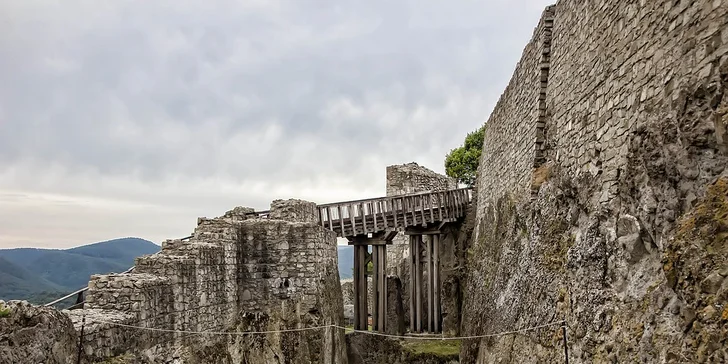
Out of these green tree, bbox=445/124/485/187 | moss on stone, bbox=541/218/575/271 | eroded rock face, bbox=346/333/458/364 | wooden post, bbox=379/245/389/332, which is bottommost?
eroded rock face, bbox=346/333/458/364

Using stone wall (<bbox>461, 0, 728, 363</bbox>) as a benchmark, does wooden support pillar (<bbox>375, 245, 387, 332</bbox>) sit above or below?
below

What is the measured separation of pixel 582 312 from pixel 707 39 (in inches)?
132

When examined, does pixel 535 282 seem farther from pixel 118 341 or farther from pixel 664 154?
pixel 118 341

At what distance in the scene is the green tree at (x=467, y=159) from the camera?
1379 inches

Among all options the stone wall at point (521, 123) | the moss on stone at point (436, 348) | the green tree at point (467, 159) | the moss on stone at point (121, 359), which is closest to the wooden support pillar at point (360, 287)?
the moss on stone at point (436, 348)

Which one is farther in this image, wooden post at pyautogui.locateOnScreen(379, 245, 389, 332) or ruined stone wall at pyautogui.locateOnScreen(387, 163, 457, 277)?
ruined stone wall at pyautogui.locateOnScreen(387, 163, 457, 277)

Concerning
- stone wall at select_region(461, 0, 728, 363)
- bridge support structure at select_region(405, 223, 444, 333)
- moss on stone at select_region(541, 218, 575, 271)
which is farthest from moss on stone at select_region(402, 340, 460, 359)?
moss on stone at select_region(541, 218, 575, 271)

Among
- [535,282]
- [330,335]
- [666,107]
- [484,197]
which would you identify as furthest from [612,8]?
[484,197]

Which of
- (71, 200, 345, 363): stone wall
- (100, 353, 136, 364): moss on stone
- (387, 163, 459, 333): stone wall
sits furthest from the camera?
(387, 163, 459, 333): stone wall

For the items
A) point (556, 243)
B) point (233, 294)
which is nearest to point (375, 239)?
point (233, 294)

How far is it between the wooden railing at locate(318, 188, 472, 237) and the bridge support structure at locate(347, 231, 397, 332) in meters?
0.62

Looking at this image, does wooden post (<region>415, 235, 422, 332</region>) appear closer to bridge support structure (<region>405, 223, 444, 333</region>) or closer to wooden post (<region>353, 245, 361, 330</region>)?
bridge support structure (<region>405, 223, 444, 333</region>)

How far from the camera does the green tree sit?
35.0m

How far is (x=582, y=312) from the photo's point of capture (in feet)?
20.8
